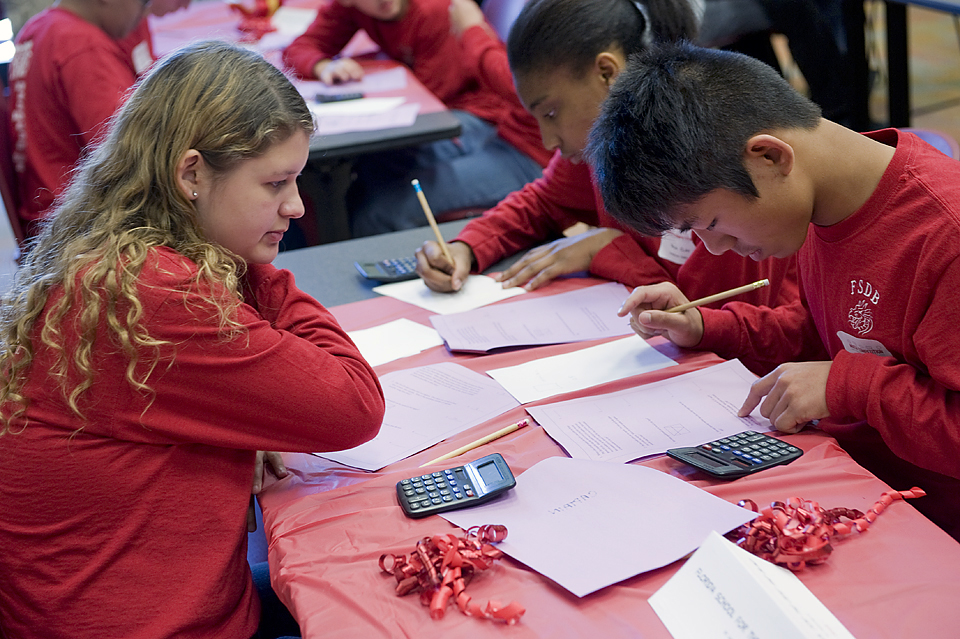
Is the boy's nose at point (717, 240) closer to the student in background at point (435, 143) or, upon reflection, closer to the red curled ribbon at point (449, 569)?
the red curled ribbon at point (449, 569)

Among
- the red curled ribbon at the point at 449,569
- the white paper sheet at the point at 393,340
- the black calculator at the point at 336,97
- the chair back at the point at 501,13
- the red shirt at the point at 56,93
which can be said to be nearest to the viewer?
the red curled ribbon at the point at 449,569

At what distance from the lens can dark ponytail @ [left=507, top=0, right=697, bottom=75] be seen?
5.16ft

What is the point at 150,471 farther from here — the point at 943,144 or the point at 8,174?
the point at 8,174

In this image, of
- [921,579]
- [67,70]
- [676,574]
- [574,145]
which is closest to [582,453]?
[676,574]

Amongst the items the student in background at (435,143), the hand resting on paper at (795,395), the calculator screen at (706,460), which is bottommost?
the student in background at (435,143)

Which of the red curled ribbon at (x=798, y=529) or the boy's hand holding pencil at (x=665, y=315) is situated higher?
the red curled ribbon at (x=798, y=529)

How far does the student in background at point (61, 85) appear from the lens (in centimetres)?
208

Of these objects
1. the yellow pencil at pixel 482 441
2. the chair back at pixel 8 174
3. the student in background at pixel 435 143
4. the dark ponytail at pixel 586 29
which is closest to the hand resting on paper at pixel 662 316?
the yellow pencil at pixel 482 441

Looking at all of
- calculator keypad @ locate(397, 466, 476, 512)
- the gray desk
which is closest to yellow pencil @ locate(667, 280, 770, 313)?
calculator keypad @ locate(397, 466, 476, 512)

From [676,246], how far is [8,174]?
174cm

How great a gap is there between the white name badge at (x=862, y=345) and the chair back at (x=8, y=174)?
6.45ft

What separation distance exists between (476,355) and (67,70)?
55.9 inches

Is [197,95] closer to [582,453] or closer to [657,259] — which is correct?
[582,453]

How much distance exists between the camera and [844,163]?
40.8 inches
